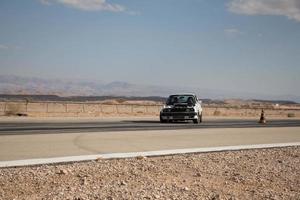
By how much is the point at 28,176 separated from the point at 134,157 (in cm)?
361

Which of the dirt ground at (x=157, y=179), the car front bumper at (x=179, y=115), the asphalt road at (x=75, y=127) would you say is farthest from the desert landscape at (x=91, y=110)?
the dirt ground at (x=157, y=179)

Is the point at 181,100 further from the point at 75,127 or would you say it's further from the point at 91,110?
the point at 91,110

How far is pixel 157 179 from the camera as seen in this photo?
32.9 ft

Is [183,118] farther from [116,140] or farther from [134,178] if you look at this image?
[134,178]

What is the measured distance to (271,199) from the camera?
8.90m

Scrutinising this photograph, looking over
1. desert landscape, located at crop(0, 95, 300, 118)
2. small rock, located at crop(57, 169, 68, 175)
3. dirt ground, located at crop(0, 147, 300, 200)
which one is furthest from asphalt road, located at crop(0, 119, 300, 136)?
desert landscape, located at crop(0, 95, 300, 118)

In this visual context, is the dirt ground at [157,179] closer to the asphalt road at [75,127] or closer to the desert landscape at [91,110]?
the asphalt road at [75,127]

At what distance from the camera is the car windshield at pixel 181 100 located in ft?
105

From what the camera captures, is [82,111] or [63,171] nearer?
[63,171]

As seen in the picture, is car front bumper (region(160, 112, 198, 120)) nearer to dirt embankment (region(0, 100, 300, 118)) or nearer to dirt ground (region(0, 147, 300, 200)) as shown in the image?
dirt embankment (region(0, 100, 300, 118))

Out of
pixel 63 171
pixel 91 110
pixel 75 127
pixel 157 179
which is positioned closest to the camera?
pixel 157 179

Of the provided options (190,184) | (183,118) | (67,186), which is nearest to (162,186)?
(190,184)

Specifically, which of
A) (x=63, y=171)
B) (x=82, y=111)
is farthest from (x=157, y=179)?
(x=82, y=111)

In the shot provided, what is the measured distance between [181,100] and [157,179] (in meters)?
22.4
